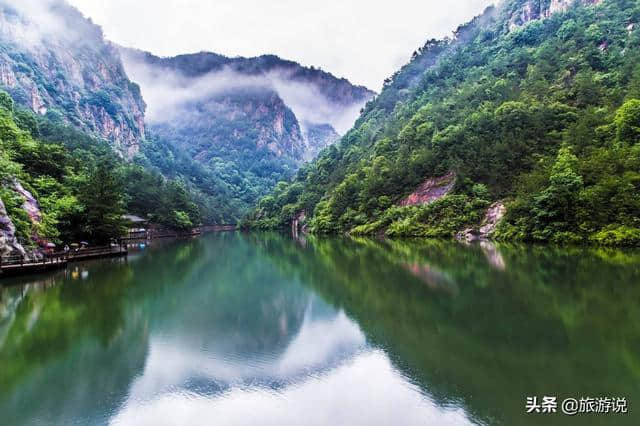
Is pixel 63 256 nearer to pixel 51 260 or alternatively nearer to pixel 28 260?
pixel 51 260

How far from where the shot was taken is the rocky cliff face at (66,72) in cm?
8994

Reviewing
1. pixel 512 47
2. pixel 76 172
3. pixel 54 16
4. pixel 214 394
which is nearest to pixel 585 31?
pixel 512 47

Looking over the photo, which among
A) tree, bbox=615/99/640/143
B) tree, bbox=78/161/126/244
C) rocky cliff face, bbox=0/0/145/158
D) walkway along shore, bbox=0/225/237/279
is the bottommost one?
walkway along shore, bbox=0/225/237/279

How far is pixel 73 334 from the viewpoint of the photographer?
11703 mm

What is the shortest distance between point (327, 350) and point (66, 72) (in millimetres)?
123709

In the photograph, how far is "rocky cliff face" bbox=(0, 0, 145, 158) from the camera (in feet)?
295

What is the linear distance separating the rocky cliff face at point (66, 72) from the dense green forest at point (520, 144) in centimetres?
5355

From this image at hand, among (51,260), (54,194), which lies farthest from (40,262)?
(54,194)

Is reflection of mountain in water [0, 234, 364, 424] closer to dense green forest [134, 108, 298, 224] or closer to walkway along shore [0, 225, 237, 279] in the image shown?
walkway along shore [0, 225, 237, 279]

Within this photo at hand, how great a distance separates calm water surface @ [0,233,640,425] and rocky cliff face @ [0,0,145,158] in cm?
8831

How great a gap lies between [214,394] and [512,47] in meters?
88.4

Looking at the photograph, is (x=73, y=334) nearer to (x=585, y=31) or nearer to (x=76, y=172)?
(x=76, y=172)

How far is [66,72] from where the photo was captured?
109 m

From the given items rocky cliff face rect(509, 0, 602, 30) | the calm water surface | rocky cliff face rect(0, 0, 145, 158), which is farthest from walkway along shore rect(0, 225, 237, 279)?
rocky cliff face rect(509, 0, 602, 30)
